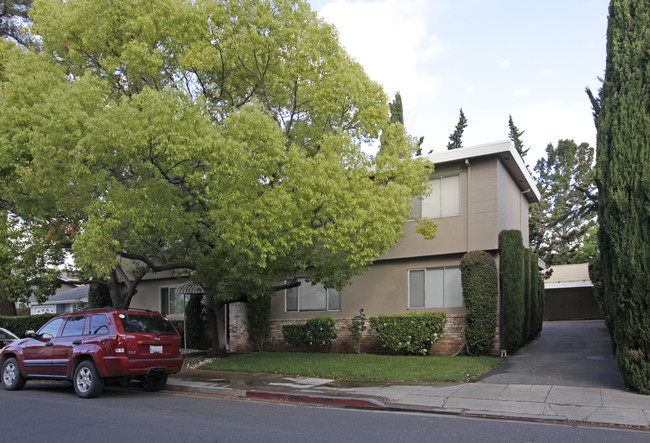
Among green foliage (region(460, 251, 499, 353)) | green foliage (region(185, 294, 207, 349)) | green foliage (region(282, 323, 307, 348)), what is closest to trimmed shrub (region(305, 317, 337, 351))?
green foliage (region(282, 323, 307, 348))

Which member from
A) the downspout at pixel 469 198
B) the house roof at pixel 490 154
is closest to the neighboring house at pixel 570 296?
the house roof at pixel 490 154

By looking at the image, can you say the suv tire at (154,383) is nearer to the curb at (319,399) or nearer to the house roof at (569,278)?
the curb at (319,399)

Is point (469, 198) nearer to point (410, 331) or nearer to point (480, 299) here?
point (480, 299)

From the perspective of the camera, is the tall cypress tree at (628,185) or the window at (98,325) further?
the window at (98,325)

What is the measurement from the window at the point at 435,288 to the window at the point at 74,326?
9286 mm

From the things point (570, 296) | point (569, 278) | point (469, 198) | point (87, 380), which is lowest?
point (570, 296)

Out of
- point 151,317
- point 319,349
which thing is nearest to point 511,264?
point 319,349

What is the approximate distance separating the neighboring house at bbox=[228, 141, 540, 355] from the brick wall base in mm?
29

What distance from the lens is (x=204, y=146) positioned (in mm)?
11078

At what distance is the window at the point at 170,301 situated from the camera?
75.8 ft

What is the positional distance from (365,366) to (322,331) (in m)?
3.94

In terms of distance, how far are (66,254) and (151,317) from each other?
6073 millimetres

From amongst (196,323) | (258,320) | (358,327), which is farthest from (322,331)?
(196,323)

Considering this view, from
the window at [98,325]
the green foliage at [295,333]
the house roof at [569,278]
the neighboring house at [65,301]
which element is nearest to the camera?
the window at [98,325]
